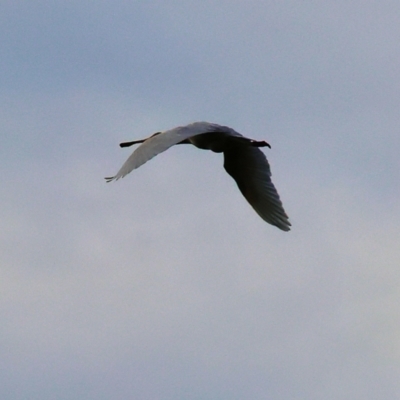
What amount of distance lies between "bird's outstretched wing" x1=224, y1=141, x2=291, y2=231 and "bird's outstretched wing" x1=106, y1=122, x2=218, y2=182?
5.53 ft

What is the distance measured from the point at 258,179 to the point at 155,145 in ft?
12.2

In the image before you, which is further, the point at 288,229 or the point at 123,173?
the point at 288,229

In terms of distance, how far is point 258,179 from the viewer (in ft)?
58.9

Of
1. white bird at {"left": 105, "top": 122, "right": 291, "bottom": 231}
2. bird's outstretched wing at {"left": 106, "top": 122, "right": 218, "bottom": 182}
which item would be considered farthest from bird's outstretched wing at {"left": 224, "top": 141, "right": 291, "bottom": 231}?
bird's outstretched wing at {"left": 106, "top": 122, "right": 218, "bottom": 182}

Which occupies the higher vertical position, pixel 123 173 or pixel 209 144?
pixel 209 144

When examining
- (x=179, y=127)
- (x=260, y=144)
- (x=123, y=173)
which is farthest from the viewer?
(x=260, y=144)

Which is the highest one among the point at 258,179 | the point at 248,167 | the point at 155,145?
the point at 248,167

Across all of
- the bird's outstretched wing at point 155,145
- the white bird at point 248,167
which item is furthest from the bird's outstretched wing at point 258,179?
the bird's outstretched wing at point 155,145

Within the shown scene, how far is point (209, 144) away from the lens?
17594 millimetres

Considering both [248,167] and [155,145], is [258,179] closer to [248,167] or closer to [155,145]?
[248,167]

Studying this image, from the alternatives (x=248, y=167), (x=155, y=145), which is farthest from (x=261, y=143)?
(x=155, y=145)

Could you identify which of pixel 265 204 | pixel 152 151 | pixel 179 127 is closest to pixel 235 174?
pixel 265 204

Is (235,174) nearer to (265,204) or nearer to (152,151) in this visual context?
(265,204)

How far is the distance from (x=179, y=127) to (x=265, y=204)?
280cm
